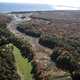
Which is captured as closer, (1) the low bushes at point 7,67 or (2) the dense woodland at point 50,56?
(1) the low bushes at point 7,67

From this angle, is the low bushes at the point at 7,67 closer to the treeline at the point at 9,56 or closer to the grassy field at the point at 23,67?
the treeline at the point at 9,56

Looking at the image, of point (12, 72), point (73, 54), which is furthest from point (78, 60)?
point (12, 72)

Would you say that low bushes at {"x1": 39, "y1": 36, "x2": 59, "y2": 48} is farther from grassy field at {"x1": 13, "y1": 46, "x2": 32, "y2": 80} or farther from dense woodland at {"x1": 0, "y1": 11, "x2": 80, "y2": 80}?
grassy field at {"x1": 13, "y1": 46, "x2": 32, "y2": 80}

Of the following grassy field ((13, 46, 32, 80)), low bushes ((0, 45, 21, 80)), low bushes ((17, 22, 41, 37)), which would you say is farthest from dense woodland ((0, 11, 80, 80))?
low bushes ((17, 22, 41, 37))

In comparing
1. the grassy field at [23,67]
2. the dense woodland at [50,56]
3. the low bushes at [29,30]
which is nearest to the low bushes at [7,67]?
the dense woodland at [50,56]

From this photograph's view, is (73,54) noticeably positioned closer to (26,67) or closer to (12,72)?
(26,67)

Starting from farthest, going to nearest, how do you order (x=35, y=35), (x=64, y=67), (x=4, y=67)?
(x=35, y=35)
(x=64, y=67)
(x=4, y=67)

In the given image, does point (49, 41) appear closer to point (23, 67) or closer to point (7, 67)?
point (23, 67)

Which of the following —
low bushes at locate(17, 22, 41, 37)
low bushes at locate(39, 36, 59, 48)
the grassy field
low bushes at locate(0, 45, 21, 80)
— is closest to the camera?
low bushes at locate(0, 45, 21, 80)
